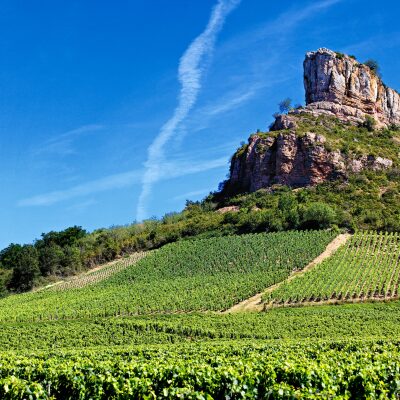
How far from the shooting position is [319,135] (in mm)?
96875

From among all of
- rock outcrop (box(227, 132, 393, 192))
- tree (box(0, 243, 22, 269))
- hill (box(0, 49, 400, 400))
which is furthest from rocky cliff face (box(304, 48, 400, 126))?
tree (box(0, 243, 22, 269))

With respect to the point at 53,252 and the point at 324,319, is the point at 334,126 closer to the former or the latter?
the point at 53,252

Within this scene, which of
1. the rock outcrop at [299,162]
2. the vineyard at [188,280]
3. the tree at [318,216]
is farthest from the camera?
the rock outcrop at [299,162]

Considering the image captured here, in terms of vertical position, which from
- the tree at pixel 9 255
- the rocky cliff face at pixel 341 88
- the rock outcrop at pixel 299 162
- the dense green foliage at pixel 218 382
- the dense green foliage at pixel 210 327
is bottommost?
the dense green foliage at pixel 210 327

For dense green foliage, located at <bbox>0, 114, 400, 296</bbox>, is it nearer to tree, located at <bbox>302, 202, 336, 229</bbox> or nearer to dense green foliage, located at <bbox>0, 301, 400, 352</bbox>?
tree, located at <bbox>302, 202, 336, 229</bbox>

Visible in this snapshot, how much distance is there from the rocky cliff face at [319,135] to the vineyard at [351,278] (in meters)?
31.5

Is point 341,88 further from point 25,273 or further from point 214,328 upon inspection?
point 214,328

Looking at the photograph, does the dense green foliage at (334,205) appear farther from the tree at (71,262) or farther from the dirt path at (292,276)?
the tree at (71,262)

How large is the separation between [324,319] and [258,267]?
23.6 m

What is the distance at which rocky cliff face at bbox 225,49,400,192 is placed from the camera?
94.5 meters

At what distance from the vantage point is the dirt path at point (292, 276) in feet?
155

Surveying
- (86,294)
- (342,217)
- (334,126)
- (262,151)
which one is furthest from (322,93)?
(86,294)

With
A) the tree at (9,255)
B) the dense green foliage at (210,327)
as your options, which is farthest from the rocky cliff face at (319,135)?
the dense green foliage at (210,327)

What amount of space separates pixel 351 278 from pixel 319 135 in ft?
167
